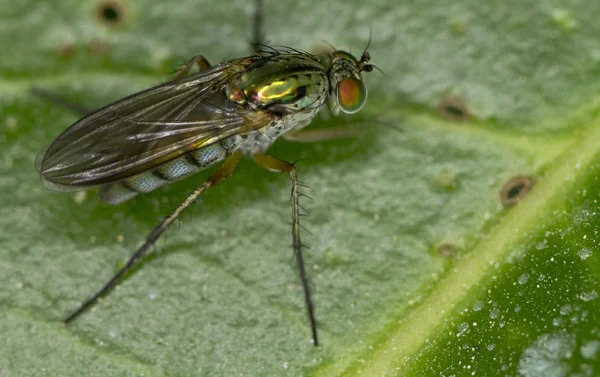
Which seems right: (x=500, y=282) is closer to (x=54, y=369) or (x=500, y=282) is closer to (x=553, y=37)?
(x=553, y=37)

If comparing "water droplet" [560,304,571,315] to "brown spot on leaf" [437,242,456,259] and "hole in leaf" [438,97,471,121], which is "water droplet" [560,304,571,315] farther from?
"hole in leaf" [438,97,471,121]

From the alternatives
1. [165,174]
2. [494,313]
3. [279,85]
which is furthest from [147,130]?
[494,313]

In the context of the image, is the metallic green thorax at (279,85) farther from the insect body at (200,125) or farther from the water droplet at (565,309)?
the water droplet at (565,309)

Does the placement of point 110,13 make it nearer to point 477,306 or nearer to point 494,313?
point 477,306

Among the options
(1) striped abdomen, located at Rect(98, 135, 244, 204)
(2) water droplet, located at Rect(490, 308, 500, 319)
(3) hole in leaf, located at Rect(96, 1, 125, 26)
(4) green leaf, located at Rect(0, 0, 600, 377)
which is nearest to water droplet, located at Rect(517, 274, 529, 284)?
(4) green leaf, located at Rect(0, 0, 600, 377)

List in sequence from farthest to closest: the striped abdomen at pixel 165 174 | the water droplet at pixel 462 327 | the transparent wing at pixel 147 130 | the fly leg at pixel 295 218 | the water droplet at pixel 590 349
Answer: the striped abdomen at pixel 165 174 → the transparent wing at pixel 147 130 → the fly leg at pixel 295 218 → the water droplet at pixel 462 327 → the water droplet at pixel 590 349

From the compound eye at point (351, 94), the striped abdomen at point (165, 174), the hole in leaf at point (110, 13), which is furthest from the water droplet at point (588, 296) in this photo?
the hole in leaf at point (110, 13)
